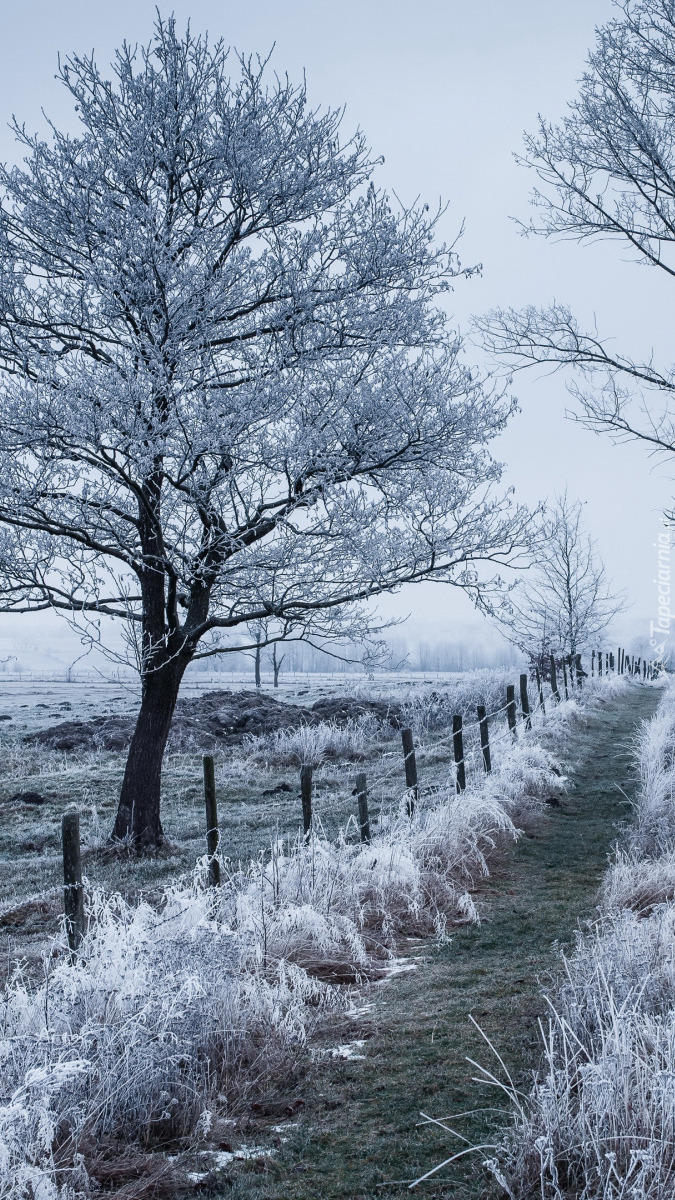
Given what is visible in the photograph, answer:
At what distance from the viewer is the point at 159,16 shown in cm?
936

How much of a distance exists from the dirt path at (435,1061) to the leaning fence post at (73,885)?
1.60 m

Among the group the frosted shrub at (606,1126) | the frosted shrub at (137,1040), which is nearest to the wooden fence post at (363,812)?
the frosted shrub at (137,1040)

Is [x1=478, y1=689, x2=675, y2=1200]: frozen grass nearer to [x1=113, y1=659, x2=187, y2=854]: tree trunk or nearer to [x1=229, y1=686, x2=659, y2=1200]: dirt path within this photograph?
[x1=229, y1=686, x2=659, y2=1200]: dirt path

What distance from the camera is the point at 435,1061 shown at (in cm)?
414

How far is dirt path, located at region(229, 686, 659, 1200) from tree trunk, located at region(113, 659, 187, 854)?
4.71 meters

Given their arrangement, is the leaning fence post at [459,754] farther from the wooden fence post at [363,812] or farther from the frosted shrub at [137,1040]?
the frosted shrub at [137,1040]

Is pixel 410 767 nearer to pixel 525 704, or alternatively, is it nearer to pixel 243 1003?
pixel 243 1003

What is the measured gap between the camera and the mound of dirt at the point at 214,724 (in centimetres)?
2220

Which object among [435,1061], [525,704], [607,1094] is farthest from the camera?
[525,704]

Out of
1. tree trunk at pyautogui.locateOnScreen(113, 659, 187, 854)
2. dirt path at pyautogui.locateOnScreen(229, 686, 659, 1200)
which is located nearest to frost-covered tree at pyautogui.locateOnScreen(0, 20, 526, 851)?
tree trunk at pyautogui.locateOnScreen(113, 659, 187, 854)

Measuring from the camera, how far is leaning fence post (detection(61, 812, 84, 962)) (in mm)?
4840

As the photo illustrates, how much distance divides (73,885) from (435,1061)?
2154 mm

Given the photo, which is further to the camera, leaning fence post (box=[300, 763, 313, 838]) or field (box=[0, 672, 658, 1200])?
leaning fence post (box=[300, 763, 313, 838])

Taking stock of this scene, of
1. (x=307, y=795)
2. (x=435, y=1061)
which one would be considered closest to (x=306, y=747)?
(x=307, y=795)
